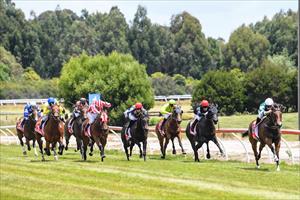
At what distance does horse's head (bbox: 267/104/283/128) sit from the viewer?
18266 millimetres

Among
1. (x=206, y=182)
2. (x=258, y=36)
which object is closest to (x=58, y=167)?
(x=206, y=182)

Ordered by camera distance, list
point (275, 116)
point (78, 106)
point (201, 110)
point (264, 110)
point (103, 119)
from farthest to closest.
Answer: point (78, 106), point (201, 110), point (103, 119), point (264, 110), point (275, 116)

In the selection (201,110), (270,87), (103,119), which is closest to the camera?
(103,119)

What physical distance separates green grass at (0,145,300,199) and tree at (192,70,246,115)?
133ft

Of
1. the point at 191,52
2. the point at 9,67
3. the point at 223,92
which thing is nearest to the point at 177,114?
the point at 223,92

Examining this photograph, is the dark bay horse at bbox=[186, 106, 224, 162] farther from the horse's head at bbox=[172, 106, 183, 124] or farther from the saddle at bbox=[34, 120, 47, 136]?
the saddle at bbox=[34, 120, 47, 136]

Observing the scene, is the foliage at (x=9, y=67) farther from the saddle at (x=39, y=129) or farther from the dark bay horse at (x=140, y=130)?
the dark bay horse at (x=140, y=130)

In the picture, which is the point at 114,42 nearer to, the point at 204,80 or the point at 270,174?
the point at 204,80

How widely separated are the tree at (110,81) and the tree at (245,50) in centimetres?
4877

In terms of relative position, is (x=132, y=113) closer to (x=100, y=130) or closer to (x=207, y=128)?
(x=100, y=130)

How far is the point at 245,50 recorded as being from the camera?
11319cm

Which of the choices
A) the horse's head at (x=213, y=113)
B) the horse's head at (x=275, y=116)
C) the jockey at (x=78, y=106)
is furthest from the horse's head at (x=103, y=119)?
the horse's head at (x=275, y=116)

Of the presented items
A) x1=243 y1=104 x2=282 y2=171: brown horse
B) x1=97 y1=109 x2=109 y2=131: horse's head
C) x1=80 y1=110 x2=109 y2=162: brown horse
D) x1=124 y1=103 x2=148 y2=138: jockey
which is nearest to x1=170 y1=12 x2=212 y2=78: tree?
x1=124 y1=103 x2=148 y2=138: jockey

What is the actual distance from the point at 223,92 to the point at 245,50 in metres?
52.6
